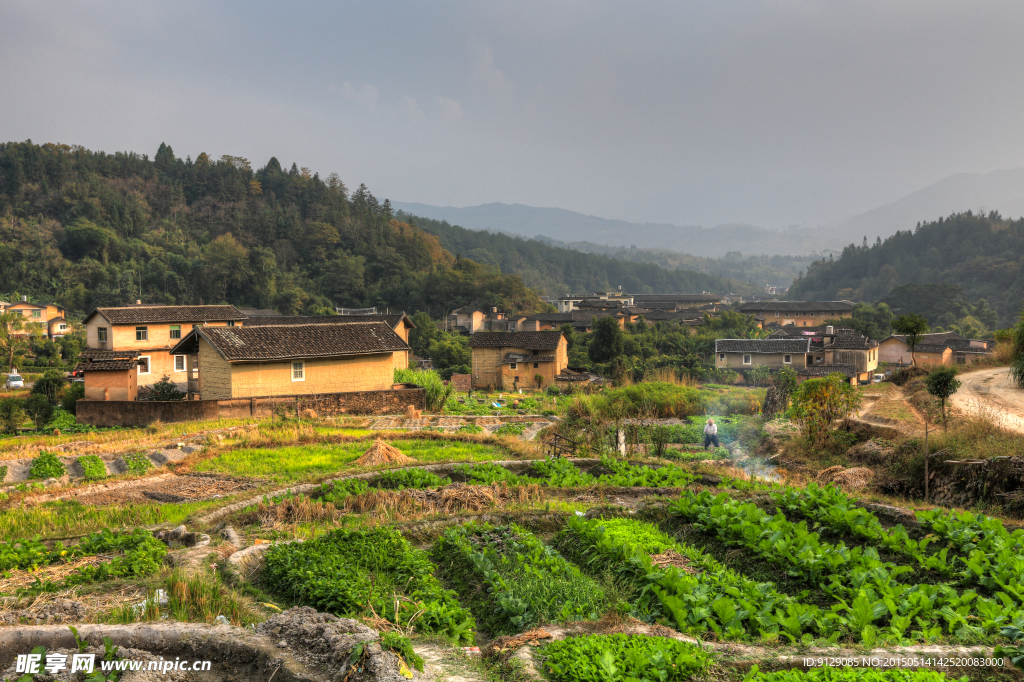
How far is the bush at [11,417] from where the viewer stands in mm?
22938

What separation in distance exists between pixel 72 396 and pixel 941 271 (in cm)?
12792

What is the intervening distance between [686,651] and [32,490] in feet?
41.0

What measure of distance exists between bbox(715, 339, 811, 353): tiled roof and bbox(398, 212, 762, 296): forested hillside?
11226 centimetres

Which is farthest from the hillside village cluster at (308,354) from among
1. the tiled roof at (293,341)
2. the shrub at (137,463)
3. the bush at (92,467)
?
the bush at (92,467)

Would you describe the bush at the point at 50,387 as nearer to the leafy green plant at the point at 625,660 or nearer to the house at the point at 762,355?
Result: the leafy green plant at the point at 625,660

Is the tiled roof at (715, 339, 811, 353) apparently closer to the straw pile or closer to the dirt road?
the dirt road

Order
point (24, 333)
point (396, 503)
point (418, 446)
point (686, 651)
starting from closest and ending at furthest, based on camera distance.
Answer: point (686, 651), point (396, 503), point (418, 446), point (24, 333)

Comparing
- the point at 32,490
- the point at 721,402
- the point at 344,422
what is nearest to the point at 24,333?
the point at 344,422

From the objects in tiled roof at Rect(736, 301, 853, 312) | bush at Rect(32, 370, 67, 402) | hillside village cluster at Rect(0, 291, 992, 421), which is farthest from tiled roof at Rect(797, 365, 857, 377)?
tiled roof at Rect(736, 301, 853, 312)

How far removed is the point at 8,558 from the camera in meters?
7.01

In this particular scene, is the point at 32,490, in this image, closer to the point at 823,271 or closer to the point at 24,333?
the point at 24,333

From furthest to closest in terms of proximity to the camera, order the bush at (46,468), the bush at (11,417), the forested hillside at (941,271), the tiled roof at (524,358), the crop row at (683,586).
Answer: the forested hillside at (941,271)
the tiled roof at (524,358)
the bush at (11,417)
the bush at (46,468)
the crop row at (683,586)

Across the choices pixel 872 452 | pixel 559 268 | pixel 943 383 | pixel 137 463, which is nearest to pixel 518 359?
pixel 137 463

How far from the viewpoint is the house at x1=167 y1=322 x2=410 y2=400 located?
23.3 meters
